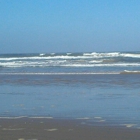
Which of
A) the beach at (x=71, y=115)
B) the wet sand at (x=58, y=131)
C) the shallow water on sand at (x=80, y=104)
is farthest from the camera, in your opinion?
the shallow water on sand at (x=80, y=104)

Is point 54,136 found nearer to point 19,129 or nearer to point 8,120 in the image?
point 19,129

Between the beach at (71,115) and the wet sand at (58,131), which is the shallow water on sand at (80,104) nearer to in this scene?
the beach at (71,115)

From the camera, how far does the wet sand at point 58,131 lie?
23.2 feet

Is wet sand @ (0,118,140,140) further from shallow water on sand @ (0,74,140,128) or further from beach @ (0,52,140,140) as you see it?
shallow water on sand @ (0,74,140,128)

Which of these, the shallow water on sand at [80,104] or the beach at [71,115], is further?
the shallow water on sand at [80,104]

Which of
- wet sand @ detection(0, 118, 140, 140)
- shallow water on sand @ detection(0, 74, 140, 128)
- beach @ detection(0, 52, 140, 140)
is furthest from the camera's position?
shallow water on sand @ detection(0, 74, 140, 128)

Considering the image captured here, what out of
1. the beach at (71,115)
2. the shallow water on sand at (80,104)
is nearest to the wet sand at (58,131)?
the beach at (71,115)

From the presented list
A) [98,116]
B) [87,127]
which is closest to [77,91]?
[98,116]

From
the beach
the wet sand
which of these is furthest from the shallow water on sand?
the wet sand

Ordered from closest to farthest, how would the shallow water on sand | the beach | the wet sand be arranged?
the wet sand
the beach
the shallow water on sand

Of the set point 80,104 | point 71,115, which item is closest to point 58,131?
point 71,115

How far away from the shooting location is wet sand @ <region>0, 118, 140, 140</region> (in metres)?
7.06

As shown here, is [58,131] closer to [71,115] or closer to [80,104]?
[71,115]

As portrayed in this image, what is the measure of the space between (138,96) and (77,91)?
2.87 meters
